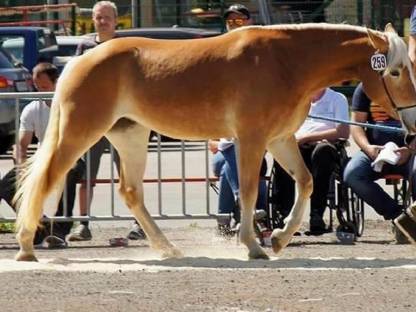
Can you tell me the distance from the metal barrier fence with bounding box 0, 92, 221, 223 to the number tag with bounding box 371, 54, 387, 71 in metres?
3.01

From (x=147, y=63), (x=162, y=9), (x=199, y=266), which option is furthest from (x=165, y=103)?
(x=162, y=9)

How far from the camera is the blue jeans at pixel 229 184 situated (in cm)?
1340

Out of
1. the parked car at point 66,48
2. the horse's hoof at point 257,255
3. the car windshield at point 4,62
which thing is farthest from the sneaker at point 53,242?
the parked car at point 66,48

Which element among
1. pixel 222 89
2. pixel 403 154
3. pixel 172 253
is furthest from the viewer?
pixel 403 154

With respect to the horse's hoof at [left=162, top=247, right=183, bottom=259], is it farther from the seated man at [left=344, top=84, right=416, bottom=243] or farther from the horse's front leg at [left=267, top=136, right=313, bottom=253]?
the seated man at [left=344, top=84, right=416, bottom=243]

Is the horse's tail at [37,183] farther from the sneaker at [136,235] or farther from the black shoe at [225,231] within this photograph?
the black shoe at [225,231]

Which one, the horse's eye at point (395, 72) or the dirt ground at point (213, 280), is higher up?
the horse's eye at point (395, 72)

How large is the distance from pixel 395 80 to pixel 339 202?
2551mm

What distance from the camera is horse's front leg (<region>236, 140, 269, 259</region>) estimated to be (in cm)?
1120

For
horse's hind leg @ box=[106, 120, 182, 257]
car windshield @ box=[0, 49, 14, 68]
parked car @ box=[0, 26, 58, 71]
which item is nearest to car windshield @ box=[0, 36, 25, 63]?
parked car @ box=[0, 26, 58, 71]

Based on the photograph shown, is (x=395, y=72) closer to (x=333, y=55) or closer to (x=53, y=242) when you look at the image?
(x=333, y=55)

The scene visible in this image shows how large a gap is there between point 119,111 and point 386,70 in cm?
206

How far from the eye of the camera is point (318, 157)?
13312 millimetres

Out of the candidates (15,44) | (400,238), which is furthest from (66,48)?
(400,238)
